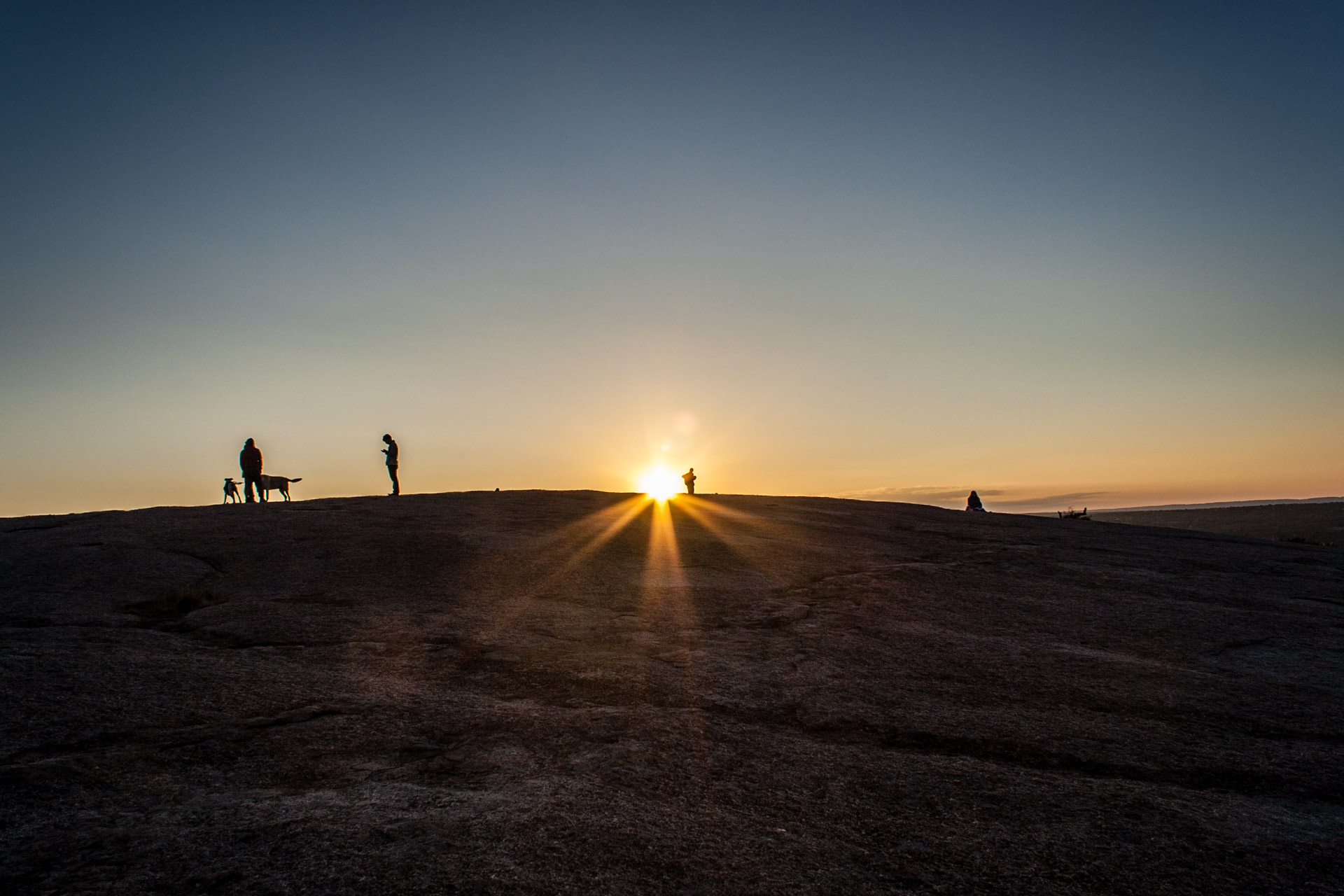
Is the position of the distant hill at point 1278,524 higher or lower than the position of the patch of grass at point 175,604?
lower

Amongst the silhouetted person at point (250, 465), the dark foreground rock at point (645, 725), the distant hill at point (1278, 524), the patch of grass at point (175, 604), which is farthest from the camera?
the distant hill at point (1278, 524)

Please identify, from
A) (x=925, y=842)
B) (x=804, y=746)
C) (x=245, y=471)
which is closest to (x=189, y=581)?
(x=804, y=746)

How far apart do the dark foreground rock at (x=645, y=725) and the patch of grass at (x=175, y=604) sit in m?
0.05

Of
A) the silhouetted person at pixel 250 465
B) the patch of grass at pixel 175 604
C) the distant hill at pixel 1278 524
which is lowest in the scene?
the distant hill at pixel 1278 524

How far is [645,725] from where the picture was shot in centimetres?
568

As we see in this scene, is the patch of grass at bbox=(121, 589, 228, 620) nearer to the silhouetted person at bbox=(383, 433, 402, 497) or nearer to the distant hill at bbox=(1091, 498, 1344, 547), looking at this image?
the silhouetted person at bbox=(383, 433, 402, 497)

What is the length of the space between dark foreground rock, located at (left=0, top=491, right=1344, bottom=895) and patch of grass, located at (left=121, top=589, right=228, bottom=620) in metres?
0.05

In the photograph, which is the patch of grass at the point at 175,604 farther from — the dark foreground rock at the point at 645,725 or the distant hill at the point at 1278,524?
the distant hill at the point at 1278,524

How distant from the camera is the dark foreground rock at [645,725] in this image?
3824mm

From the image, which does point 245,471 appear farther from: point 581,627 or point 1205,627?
point 1205,627

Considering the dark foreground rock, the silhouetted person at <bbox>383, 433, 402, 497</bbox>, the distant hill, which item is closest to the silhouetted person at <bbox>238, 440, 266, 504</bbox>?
the silhouetted person at <bbox>383, 433, 402, 497</bbox>

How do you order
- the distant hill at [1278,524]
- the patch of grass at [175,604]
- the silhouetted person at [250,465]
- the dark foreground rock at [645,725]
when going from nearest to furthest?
the dark foreground rock at [645,725] → the patch of grass at [175,604] → the silhouetted person at [250,465] → the distant hill at [1278,524]

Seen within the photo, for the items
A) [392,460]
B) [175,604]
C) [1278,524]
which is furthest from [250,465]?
[1278,524]

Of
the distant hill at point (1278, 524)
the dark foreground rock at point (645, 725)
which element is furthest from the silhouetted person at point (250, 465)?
the distant hill at point (1278, 524)
